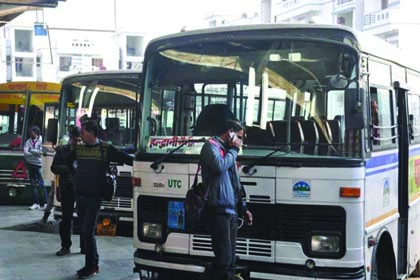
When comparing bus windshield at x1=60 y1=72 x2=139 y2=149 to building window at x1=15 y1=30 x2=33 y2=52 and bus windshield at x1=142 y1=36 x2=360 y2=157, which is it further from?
building window at x1=15 y1=30 x2=33 y2=52

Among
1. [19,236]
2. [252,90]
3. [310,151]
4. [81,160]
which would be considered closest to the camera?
[310,151]

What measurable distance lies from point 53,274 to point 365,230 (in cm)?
397

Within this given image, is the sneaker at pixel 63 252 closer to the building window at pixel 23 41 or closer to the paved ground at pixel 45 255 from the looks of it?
the paved ground at pixel 45 255

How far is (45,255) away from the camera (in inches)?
330

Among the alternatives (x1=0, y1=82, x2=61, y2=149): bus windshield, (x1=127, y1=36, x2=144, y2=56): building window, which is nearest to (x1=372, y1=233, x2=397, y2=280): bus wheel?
(x1=0, y1=82, x2=61, y2=149): bus windshield

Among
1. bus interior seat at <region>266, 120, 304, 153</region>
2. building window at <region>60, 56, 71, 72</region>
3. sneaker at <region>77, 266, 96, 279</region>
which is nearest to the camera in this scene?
bus interior seat at <region>266, 120, 304, 153</region>

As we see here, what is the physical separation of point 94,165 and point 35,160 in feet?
22.3

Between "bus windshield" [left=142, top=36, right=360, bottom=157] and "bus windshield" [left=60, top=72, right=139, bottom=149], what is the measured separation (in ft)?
13.7

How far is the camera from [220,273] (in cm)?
503

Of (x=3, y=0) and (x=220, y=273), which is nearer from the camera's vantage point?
(x=220, y=273)

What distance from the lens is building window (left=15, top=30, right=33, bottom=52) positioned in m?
56.6

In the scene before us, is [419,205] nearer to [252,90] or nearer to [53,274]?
[252,90]

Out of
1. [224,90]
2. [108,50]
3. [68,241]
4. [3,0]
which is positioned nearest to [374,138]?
[224,90]

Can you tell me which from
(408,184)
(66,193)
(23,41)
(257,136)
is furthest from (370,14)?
(23,41)
